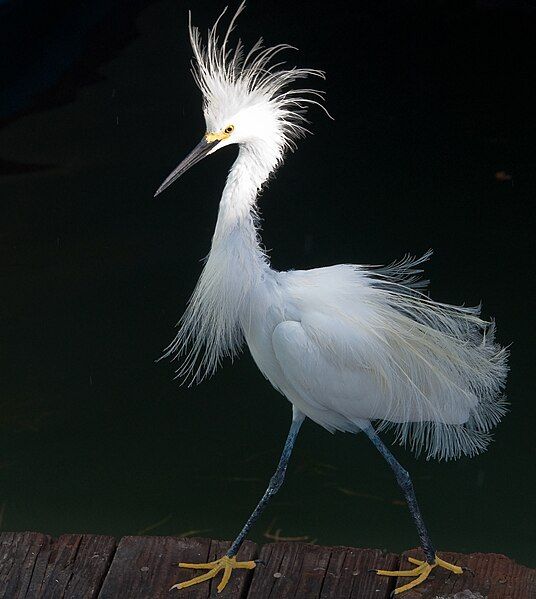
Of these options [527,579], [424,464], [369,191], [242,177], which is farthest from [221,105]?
[424,464]

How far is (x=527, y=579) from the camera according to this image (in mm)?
2266

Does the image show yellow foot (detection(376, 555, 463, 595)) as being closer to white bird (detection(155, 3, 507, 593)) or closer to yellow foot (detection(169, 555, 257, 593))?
white bird (detection(155, 3, 507, 593))

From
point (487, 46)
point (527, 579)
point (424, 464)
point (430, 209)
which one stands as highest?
point (487, 46)

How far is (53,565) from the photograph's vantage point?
2.32 m

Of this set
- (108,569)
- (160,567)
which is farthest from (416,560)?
(108,569)

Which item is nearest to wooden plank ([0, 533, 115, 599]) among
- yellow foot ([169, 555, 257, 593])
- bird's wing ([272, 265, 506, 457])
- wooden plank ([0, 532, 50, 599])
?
wooden plank ([0, 532, 50, 599])

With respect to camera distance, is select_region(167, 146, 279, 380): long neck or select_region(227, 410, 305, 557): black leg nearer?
select_region(167, 146, 279, 380): long neck

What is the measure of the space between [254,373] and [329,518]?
553 mm

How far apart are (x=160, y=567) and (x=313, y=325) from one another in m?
0.60

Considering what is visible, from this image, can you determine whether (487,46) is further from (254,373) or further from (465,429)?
(465,429)

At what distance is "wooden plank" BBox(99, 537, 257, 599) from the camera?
2268 millimetres

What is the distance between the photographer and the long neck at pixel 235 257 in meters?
2.31

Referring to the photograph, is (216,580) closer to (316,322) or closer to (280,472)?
(280,472)

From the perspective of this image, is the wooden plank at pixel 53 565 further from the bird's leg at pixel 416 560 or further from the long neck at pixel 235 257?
the bird's leg at pixel 416 560
